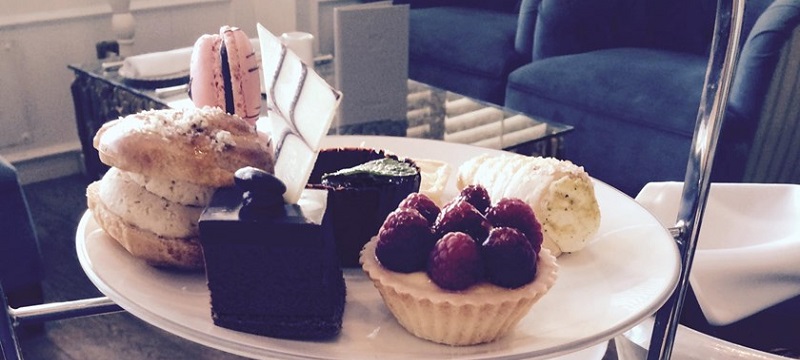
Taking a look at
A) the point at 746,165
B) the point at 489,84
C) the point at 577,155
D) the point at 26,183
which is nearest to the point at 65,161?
the point at 26,183

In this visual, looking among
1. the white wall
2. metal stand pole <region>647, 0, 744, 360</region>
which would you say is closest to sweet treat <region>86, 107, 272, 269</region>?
metal stand pole <region>647, 0, 744, 360</region>

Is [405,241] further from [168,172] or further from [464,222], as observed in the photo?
[168,172]

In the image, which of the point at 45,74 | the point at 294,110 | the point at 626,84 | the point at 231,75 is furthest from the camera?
the point at 45,74

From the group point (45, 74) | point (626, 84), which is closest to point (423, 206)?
point (626, 84)

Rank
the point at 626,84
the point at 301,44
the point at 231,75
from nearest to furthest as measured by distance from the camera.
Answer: the point at 231,75
the point at 301,44
the point at 626,84

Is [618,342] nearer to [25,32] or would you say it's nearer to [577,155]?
[577,155]

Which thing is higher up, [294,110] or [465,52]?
[294,110]
